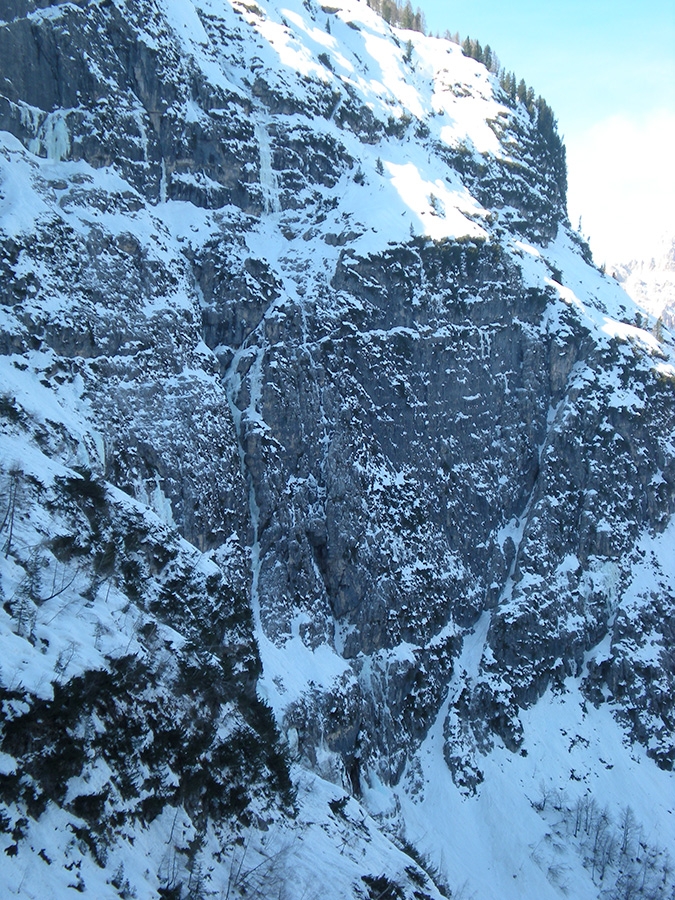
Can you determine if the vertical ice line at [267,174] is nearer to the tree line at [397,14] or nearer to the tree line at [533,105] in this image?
the tree line at [533,105]

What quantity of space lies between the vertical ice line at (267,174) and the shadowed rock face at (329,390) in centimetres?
29

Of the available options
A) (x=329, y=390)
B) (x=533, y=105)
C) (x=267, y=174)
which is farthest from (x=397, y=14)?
(x=329, y=390)

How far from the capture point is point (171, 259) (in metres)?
67.2

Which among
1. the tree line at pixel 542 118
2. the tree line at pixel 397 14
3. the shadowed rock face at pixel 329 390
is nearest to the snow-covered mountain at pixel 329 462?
the shadowed rock face at pixel 329 390

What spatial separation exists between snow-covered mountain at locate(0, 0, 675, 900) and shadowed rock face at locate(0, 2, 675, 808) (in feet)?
0.94

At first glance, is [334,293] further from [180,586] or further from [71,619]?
[71,619]

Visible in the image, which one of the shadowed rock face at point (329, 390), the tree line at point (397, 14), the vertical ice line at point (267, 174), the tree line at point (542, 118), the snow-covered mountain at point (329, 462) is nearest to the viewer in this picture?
the snow-covered mountain at point (329, 462)

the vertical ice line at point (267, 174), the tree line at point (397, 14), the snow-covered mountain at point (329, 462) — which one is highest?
the tree line at point (397, 14)

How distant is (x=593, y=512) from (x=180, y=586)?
5408cm

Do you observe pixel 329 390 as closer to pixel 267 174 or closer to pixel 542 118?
pixel 267 174

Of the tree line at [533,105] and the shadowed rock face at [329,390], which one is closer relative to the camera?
the shadowed rock face at [329,390]

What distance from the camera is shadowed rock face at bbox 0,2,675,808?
5888cm

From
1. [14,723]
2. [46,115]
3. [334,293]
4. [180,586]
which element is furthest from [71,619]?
[46,115]

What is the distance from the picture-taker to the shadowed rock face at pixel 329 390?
193 ft
